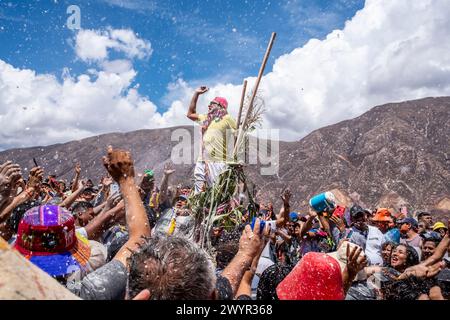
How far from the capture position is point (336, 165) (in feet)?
89.4

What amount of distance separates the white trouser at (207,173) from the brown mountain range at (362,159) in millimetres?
18121

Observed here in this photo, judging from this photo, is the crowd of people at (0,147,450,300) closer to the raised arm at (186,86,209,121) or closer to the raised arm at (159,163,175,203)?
the raised arm at (159,163,175,203)

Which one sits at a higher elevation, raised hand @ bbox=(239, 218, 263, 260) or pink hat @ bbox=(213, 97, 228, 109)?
pink hat @ bbox=(213, 97, 228, 109)

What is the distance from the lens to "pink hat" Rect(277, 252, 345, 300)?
1.88 metres

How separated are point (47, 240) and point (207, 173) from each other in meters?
2.99

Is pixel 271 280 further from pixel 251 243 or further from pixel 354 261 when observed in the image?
pixel 354 261

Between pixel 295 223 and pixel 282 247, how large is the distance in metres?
0.59

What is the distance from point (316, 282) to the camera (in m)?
1.90

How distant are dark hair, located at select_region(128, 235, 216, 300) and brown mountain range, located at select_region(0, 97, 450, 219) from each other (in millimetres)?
21420

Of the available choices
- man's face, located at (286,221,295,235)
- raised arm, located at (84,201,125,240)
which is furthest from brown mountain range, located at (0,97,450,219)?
raised arm, located at (84,201,125,240)

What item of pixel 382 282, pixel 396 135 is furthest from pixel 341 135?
pixel 382 282
